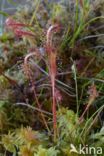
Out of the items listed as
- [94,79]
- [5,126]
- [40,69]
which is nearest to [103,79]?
[94,79]

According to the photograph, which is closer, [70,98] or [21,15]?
[70,98]

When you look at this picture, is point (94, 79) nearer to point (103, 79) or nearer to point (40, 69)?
point (103, 79)

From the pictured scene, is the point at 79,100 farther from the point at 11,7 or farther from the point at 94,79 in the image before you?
the point at 11,7

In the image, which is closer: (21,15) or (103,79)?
(103,79)

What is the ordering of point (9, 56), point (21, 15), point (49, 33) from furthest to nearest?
point (21, 15) → point (9, 56) → point (49, 33)

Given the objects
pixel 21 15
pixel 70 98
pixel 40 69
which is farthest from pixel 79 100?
pixel 21 15

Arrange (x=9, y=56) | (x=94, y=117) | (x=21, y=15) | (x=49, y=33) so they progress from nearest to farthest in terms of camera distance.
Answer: (x=49, y=33) → (x=94, y=117) → (x=9, y=56) → (x=21, y=15)

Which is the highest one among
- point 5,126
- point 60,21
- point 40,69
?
point 60,21

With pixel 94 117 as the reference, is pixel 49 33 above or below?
above

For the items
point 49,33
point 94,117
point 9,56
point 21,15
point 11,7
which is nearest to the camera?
point 49,33
